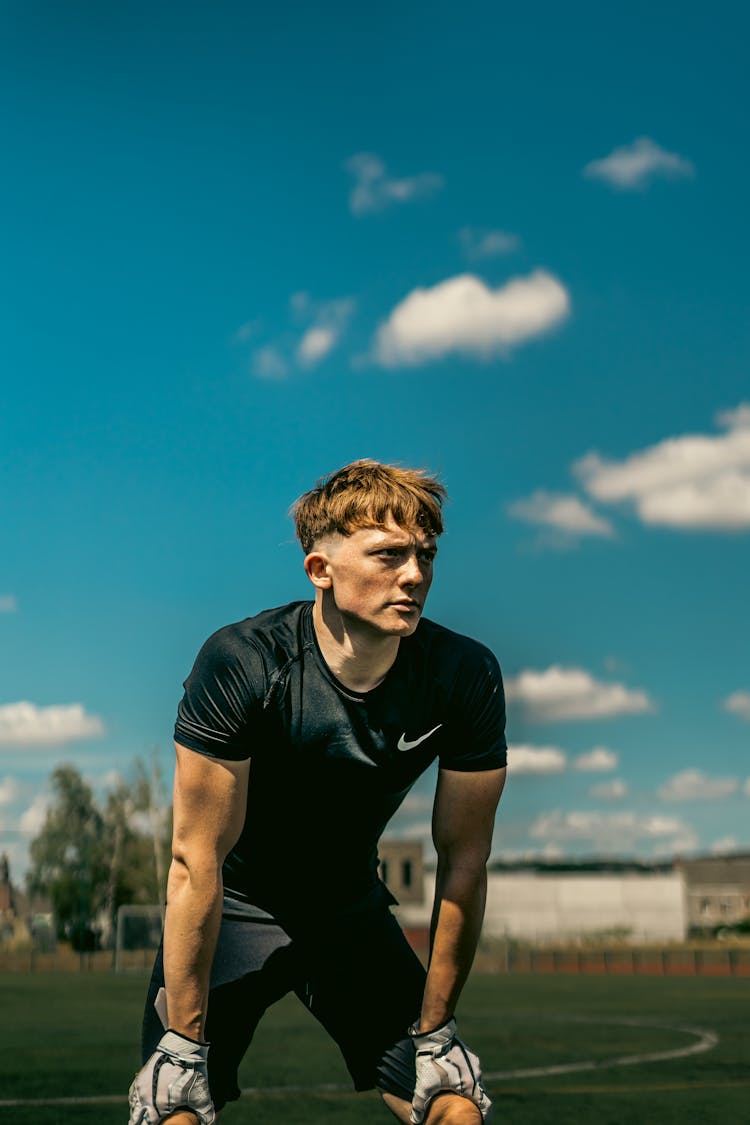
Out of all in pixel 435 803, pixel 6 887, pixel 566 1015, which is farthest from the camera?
pixel 6 887

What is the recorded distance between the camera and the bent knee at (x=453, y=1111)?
4312 millimetres

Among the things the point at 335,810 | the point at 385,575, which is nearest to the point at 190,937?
the point at 335,810

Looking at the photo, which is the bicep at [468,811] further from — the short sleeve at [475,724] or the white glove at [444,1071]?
the white glove at [444,1071]

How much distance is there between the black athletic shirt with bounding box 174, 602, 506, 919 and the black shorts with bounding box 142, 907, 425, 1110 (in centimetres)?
38

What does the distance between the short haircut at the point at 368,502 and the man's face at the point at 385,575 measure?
0.12 feet

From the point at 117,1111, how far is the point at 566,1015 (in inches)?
509

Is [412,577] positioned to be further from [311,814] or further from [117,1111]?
[117,1111]

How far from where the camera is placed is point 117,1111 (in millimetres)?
9586

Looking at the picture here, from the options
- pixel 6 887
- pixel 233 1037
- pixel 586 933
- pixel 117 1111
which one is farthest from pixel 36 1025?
pixel 586 933

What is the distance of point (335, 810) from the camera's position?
14.9 ft

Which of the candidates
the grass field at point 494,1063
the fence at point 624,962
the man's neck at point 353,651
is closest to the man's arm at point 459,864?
the man's neck at point 353,651

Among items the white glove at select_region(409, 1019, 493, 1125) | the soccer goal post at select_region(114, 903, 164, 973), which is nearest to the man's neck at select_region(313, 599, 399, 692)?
the white glove at select_region(409, 1019, 493, 1125)

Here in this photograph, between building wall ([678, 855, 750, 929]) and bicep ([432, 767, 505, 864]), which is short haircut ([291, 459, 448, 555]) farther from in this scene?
building wall ([678, 855, 750, 929])

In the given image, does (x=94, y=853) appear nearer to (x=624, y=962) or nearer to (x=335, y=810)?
(x=624, y=962)
